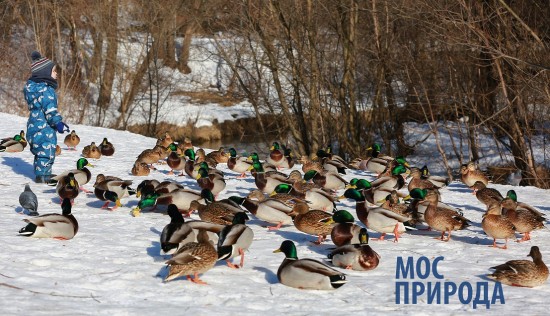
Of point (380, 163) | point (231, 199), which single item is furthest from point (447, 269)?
point (380, 163)

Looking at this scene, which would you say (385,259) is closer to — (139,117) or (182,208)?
(182,208)

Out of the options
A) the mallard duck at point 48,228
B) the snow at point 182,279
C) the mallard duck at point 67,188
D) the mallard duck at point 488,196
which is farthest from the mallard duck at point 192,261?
the mallard duck at point 488,196

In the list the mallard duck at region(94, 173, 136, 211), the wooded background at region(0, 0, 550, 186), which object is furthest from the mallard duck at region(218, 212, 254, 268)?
the wooded background at region(0, 0, 550, 186)

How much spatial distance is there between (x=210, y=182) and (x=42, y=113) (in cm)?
294

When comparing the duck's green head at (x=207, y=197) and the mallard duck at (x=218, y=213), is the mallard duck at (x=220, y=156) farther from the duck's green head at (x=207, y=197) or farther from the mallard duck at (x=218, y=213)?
the mallard duck at (x=218, y=213)

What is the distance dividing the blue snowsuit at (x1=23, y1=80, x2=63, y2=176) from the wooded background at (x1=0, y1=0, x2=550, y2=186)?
9.85 metres

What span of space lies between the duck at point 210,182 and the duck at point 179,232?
12.1 ft

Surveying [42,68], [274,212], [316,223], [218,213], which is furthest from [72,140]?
[316,223]

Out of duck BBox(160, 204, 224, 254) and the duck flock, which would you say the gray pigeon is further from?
duck BBox(160, 204, 224, 254)

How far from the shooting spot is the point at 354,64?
2419 cm

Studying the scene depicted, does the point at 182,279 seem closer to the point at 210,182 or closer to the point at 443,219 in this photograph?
the point at 443,219

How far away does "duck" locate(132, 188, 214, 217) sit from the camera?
10.5m

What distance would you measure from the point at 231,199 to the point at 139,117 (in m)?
21.3

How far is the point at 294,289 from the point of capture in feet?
24.0
